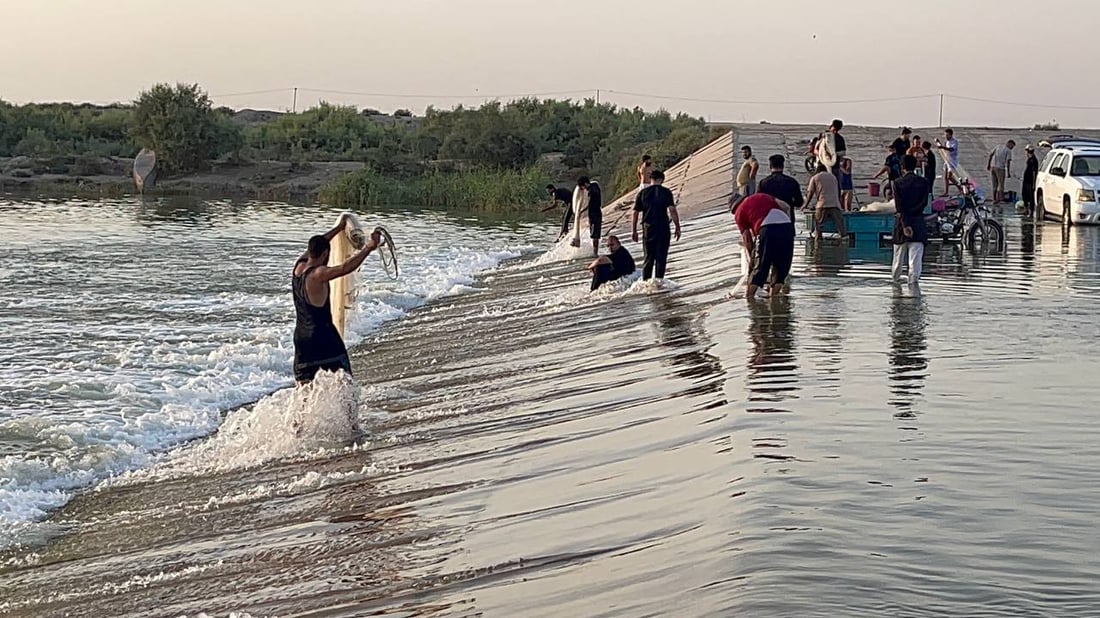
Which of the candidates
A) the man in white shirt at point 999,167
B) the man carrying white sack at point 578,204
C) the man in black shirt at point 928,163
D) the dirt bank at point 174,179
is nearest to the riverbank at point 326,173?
the dirt bank at point 174,179

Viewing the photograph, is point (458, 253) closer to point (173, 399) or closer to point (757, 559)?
point (173, 399)

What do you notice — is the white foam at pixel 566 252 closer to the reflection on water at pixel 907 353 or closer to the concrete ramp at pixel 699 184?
the concrete ramp at pixel 699 184

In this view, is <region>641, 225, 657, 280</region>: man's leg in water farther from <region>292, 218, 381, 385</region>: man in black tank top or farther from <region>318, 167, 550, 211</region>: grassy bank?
<region>318, 167, 550, 211</region>: grassy bank

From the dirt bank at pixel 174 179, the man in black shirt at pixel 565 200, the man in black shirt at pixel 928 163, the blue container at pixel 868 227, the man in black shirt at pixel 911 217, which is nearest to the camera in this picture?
the man in black shirt at pixel 911 217

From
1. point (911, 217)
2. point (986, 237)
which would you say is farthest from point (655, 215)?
point (986, 237)

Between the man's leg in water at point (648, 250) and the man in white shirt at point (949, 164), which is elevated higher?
the man in white shirt at point (949, 164)

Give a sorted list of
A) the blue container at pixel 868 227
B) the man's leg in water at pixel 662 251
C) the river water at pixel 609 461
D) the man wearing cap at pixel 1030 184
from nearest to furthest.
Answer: the river water at pixel 609 461, the man's leg in water at pixel 662 251, the blue container at pixel 868 227, the man wearing cap at pixel 1030 184

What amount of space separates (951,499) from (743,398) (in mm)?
3179

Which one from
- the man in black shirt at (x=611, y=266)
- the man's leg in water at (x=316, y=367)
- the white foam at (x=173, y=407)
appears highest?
the man in black shirt at (x=611, y=266)

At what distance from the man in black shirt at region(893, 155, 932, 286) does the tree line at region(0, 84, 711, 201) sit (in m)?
43.5

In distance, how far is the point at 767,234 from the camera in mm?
16547

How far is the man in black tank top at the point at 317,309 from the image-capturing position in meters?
11.9

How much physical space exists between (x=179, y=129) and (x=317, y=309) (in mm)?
72787

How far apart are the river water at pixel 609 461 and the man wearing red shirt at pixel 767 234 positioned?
45cm
